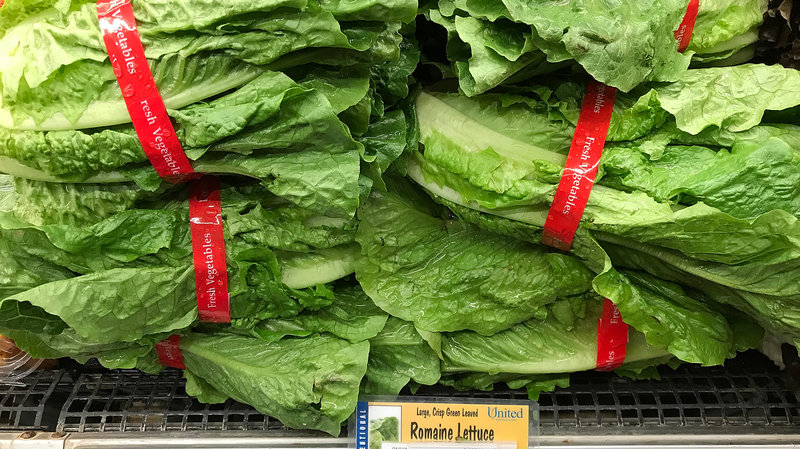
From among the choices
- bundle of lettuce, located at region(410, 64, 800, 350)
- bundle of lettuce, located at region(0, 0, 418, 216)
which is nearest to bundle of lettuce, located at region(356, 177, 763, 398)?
bundle of lettuce, located at region(410, 64, 800, 350)

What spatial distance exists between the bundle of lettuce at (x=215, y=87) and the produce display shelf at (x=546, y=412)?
57 centimetres

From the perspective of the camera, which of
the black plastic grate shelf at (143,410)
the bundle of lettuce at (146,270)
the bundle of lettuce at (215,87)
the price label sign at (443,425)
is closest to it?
the bundle of lettuce at (215,87)

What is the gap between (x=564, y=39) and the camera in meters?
1.04

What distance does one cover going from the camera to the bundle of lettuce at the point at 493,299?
51.7 inches

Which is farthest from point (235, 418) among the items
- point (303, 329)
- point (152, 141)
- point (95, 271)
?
point (152, 141)

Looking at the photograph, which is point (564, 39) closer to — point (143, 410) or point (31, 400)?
point (143, 410)

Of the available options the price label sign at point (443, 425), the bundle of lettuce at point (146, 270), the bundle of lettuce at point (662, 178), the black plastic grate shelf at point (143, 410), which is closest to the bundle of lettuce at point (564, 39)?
the bundle of lettuce at point (662, 178)

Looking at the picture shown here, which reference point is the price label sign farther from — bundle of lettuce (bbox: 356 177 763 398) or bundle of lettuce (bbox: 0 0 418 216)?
bundle of lettuce (bbox: 0 0 418 216)

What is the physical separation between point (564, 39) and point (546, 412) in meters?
0.85

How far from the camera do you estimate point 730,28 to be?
128 centimetres

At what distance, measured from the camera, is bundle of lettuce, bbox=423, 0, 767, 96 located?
3.47ft

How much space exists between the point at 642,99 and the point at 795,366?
78 cm

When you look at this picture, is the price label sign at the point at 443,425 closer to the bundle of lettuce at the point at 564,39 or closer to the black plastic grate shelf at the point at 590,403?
the black plastic grate shelf at the point at 590,403

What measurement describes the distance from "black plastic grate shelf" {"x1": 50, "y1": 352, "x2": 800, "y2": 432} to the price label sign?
0.15 metres
